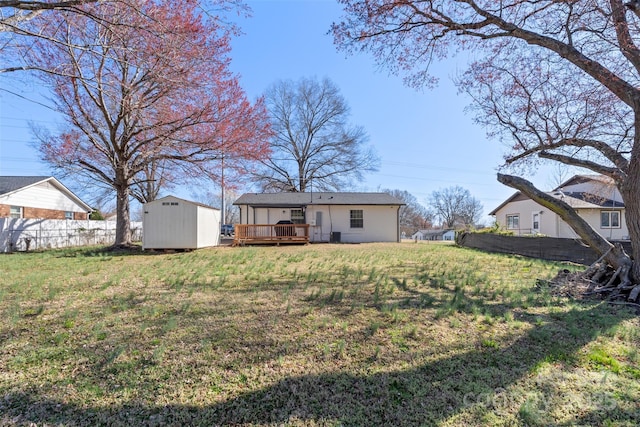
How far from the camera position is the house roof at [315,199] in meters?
17.6

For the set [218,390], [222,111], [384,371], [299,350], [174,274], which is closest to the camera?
[218,390]

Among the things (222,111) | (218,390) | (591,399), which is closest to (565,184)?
(222,111)

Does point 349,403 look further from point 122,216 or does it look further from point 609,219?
point 609,219

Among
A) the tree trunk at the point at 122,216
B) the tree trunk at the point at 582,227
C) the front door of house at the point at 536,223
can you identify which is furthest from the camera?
the front door of house at the point at 536,223

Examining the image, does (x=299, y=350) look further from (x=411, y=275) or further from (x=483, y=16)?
(x=483, y=16)

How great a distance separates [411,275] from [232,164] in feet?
33.4

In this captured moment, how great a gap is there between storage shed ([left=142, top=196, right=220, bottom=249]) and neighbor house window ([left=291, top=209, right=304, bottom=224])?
6603mm

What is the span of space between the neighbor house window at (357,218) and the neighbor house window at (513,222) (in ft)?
41.3

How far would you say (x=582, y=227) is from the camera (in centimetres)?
579

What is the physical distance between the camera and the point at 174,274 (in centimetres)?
651

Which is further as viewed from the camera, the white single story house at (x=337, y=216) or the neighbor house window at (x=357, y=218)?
the neighbor house window at (x=357, y=218)

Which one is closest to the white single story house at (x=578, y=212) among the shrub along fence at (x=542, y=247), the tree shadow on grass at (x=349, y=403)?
the shrub along fence at (x=542, y=247)

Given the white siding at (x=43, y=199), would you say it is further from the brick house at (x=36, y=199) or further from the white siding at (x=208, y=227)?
the white siding at (x=208, y=227)

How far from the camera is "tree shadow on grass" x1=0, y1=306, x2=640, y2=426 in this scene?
2.19m
